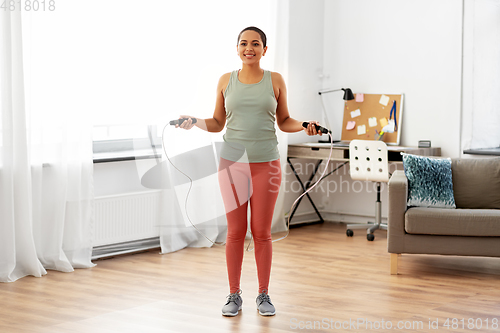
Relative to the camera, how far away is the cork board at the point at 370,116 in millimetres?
5723

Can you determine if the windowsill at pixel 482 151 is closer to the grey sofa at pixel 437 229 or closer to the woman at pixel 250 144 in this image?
the grey sofa at pixel 437 229

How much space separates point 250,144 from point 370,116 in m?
3.15

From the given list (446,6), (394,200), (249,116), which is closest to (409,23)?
(446,6)

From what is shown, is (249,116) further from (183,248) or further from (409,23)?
(409,23)

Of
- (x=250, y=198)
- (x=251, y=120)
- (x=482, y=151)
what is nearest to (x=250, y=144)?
(x=251, y=120)

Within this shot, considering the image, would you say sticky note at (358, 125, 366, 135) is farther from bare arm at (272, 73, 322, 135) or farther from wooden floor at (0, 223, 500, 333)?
bare arm at (272, 73, 322, 135)

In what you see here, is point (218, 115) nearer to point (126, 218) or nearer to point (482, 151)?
point (126, 218)

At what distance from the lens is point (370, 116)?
5.86 meters

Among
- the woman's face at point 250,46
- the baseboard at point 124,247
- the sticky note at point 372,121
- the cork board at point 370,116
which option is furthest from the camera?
the sticky note at point 372,121

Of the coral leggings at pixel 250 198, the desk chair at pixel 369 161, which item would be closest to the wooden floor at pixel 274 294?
the coral leggings at pixel 250 198

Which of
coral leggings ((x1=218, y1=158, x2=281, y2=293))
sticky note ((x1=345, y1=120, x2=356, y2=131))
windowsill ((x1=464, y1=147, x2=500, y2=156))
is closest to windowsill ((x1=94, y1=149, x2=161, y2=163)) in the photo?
coral leggings ((x1=218, y1=158, x2=281, y2=293))

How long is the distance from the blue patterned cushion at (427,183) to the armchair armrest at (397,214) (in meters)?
0.20

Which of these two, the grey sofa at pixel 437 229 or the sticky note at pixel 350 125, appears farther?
the sticky note at pixel 350 125

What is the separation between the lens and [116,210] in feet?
14.9
